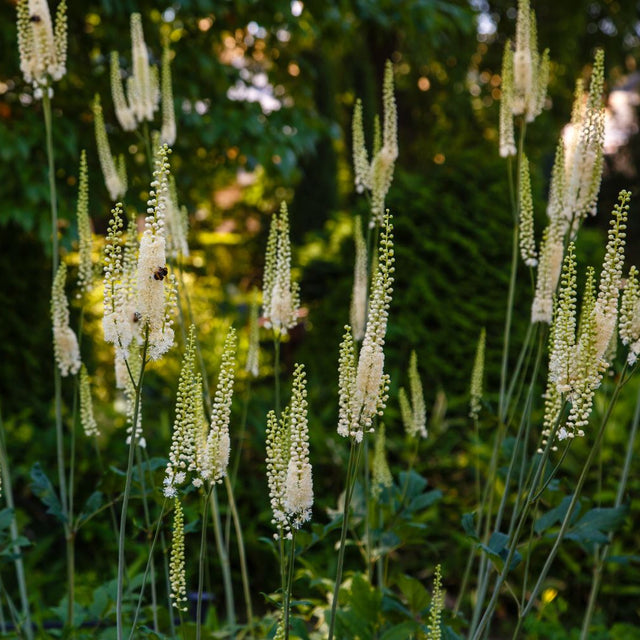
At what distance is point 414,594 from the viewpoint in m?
2.41

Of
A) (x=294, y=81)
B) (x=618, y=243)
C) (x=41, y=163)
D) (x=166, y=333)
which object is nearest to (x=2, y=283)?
(x=41, y=163)

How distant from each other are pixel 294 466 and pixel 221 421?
18cm

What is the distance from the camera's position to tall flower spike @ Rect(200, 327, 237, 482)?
5.03 feet

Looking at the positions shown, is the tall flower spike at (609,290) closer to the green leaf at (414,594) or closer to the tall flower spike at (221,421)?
the tall flower spike at (221,421)

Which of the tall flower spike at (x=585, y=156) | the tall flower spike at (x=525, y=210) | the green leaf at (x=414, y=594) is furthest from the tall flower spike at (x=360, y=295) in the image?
the green leaf at (x=414, y=594)

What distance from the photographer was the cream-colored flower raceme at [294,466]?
1497 mm

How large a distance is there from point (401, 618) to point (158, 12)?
4758 millimetres

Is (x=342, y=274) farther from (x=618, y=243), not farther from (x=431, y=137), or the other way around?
(x=431, y=137)

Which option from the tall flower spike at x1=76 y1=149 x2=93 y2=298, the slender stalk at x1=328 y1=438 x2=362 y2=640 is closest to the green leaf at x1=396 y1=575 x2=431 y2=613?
the slender stalk at x1=328 y1=438 x2=362 y2=640

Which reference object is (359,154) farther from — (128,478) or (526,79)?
(128,478)

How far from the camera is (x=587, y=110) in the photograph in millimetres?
2088

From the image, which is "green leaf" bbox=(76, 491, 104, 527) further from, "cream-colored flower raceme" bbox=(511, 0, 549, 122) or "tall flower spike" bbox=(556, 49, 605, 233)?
"cream-colored flower raceme" bbox=(511, 0, 549, 122)

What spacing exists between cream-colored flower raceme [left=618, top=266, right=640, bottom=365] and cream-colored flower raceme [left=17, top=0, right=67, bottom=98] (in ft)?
6.01

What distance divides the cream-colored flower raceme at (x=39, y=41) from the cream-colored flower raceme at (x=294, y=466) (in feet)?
4.90
